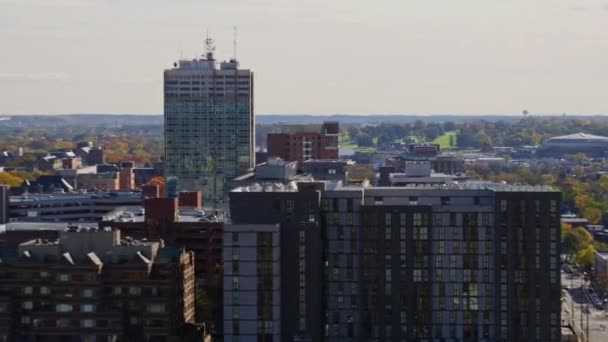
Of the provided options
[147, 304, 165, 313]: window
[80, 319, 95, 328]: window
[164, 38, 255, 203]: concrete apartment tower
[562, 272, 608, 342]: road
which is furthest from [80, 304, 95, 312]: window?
[164, 38, 255, 203]: concrete apartment tower

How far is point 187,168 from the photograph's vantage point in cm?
17838

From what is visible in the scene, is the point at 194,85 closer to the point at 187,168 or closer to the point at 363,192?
the point at 187,168

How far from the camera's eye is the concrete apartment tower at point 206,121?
178250 mm

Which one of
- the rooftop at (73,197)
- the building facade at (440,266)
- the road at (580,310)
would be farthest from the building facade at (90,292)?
the rooftop at (73,197)

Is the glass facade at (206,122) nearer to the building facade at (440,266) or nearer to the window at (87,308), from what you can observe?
the building facade at (440,266)

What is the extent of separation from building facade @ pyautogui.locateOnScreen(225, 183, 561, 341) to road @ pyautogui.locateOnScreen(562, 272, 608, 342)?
26657mm

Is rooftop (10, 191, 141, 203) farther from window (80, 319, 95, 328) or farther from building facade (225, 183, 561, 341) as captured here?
building facade (225, 183, 561, 341)

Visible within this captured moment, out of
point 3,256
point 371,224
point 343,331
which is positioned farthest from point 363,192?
point 3,256

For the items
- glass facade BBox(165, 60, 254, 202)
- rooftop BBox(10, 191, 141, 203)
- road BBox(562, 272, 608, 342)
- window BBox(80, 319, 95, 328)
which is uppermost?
glass facade BBox(165, 60, 254, 202)

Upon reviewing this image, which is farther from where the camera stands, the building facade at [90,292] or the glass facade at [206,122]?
the glass facade at [206,122]

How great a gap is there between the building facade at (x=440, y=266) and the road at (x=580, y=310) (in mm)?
26657

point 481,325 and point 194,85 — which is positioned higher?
point 194,85

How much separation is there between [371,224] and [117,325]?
54.2ft

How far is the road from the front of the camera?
11962 centimetres
